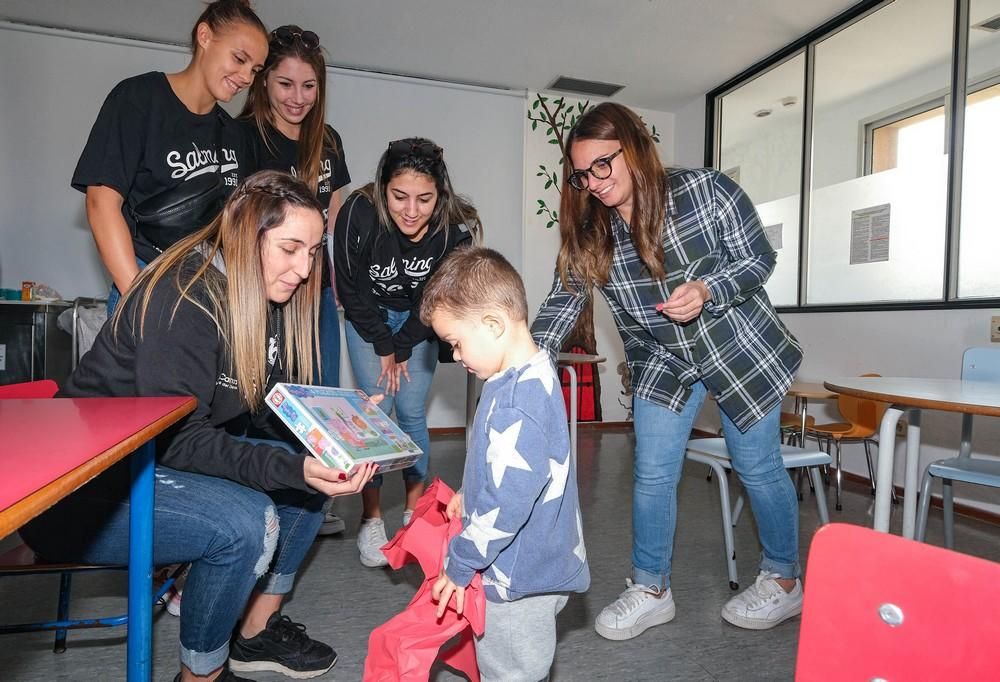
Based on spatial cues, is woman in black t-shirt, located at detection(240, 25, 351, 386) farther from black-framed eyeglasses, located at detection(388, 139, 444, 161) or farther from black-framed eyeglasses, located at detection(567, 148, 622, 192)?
black-framed eyeglasses, located at detection(567, 148, 622, 192)

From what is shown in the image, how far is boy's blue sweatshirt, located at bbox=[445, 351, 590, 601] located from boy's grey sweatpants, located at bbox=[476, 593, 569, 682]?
30 mm

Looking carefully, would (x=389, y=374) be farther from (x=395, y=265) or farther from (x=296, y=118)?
(x=296, y=118)

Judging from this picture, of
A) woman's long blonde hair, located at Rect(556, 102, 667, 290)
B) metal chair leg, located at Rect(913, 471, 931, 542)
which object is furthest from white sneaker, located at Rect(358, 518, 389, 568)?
metal chair leg, located at Rect(913, 471, 931, 542)

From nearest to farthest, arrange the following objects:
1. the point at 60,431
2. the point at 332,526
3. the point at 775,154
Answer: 1. the point at 60,431
2. the point at 332,526
3. the point at 775,154

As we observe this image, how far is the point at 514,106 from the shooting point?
5.11 meters

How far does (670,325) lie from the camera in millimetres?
1642

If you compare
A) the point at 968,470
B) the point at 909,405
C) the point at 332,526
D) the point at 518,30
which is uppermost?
the point at 518,30

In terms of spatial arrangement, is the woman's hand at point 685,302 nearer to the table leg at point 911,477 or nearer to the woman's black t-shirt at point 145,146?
the table leg at point 911,477

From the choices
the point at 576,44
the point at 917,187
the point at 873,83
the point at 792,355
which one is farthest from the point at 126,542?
the point at 873,83

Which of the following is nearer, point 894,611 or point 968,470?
point 894,611

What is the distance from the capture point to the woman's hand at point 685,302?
143cm

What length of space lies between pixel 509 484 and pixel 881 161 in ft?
11.6

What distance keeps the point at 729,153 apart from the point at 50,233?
4.88 metres

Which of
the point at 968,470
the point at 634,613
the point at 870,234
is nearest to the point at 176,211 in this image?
the point at 634,613
